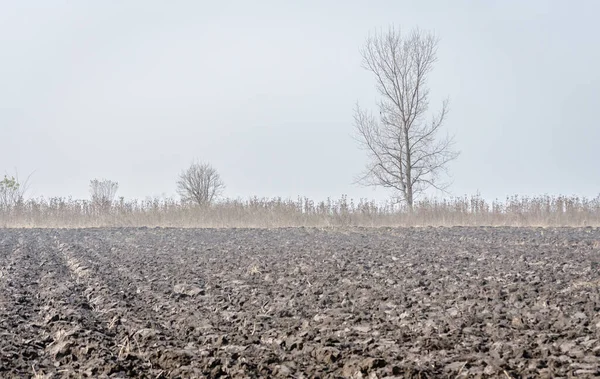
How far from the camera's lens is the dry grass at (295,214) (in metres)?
23.6

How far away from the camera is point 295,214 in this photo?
26.2m

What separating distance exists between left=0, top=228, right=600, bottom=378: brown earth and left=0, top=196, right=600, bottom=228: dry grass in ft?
42.9

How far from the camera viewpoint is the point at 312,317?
6.16 metres

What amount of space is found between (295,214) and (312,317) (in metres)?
20.0

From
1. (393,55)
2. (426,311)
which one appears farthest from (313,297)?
(393,55)

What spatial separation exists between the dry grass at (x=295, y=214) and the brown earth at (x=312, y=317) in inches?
515

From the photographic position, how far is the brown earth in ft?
14.9

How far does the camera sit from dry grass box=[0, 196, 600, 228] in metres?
23.6

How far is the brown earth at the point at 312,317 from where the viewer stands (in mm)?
4555

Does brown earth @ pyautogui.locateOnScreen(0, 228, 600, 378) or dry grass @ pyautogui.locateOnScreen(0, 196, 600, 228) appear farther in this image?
dry grass @ pyautogui.locateOnScreen(0, 196, 600, 228)

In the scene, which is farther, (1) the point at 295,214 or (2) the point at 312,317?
(1) the point at 295,214

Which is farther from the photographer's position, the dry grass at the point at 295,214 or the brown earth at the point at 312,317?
the dry grass at the point at 295,214

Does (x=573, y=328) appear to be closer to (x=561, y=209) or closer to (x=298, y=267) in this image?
(x=298, y=267)

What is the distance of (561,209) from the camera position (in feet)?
77.5
